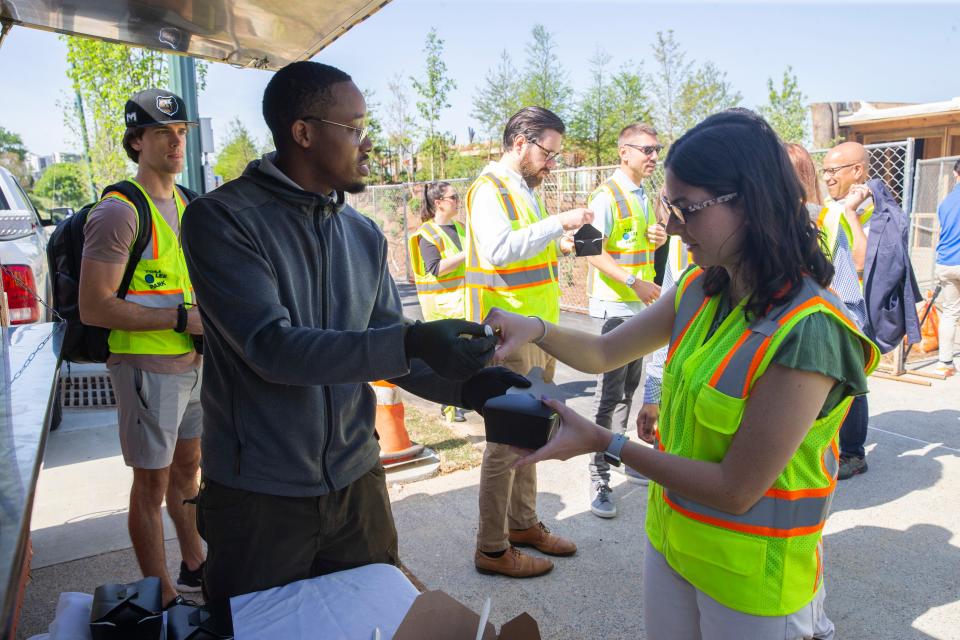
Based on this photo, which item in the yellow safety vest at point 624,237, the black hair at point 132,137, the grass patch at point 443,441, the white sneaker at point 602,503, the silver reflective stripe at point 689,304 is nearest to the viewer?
the silver reflective stripe at point 689,304

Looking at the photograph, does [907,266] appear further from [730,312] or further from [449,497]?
[730,312]

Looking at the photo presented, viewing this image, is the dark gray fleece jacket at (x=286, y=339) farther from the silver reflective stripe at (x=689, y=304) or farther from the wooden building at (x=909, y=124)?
the wooden building at (x=909, y=124)

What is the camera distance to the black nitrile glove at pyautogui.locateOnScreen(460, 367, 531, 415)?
1.97 meters

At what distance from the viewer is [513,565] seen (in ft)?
11.5

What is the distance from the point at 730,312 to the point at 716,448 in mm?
334

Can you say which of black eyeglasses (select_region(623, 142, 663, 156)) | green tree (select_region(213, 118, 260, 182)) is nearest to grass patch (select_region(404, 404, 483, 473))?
black eyeglasses (select_region(623, 142, 663, 156))

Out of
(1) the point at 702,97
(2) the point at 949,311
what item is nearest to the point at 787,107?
(1) the point at 702,97

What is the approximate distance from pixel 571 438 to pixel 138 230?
222 cm

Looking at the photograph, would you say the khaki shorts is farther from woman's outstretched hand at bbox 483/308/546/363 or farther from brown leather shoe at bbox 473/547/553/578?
woman's outstretched hand at bbox 483/308/546/363

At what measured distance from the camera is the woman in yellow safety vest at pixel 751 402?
1.58 metres

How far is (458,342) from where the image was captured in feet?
5.35

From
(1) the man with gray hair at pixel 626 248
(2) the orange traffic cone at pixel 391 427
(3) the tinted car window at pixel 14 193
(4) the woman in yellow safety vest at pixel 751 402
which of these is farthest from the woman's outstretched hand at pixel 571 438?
(3) the tinted car window at pixel 14 193

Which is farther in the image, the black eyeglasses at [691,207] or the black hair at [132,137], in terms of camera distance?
the black hair at [132,137]

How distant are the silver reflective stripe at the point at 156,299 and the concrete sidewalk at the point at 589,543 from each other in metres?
1.48
